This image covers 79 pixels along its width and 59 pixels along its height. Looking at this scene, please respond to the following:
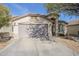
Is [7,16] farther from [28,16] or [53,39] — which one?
[53,39]

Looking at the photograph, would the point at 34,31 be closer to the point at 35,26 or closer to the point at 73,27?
the point at 35,26

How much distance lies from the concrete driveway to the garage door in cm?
9

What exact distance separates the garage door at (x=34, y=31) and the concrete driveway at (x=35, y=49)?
88mm

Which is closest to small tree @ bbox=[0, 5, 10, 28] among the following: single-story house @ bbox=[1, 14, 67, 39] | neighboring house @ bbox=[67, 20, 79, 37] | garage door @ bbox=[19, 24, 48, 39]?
single-story house @ bbox=[1, 14, 67, 39]

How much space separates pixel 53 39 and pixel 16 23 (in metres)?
0.72

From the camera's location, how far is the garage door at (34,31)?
141 inches

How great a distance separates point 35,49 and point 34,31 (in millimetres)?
321

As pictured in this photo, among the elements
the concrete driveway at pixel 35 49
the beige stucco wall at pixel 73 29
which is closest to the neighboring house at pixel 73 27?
the beige stucco wall at pixel 73 29

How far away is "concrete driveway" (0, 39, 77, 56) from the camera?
138 inches

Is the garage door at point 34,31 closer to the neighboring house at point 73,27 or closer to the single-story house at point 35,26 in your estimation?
the single-story house at point 35,26

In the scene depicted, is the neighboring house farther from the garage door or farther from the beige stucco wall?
the garage door

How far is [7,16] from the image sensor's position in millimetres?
3551

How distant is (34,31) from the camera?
360cm

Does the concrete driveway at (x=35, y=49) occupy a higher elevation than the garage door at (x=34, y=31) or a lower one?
lower
